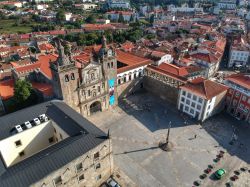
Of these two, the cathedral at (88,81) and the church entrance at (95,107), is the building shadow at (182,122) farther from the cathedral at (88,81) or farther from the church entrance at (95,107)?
the cathedral at (88,81)

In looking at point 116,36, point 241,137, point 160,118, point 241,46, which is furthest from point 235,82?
point 116,36

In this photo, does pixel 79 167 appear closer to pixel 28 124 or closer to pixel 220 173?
pixel 28 124

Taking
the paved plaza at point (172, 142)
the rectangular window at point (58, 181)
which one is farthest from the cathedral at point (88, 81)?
the rectangular window at point (58, 181)

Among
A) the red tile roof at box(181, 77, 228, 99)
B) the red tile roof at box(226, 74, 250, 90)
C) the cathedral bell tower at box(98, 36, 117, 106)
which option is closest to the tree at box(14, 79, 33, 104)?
the cathedral bell tower at box(98, 36, 117, 106)

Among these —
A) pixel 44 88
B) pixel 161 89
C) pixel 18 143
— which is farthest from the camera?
pixel 161 89

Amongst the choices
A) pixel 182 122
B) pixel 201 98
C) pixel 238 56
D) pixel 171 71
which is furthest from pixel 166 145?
pixel 238 56

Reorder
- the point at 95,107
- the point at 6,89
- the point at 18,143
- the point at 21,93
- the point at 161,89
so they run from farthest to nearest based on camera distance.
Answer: the point at 161,89 → the point at 6,89 → the point at 95,107 → the point at 21,93 → the point at 18,143
